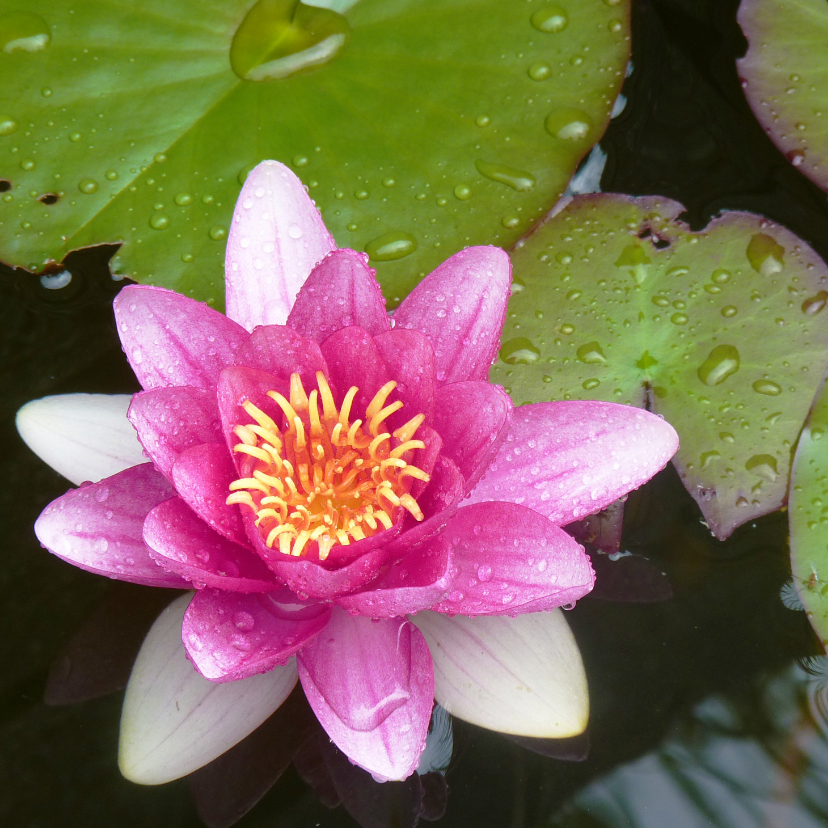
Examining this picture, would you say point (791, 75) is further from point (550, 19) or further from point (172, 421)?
point (172, 421)

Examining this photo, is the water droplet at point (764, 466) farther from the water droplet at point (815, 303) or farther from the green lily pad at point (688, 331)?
the water droplet at point (815, 303)

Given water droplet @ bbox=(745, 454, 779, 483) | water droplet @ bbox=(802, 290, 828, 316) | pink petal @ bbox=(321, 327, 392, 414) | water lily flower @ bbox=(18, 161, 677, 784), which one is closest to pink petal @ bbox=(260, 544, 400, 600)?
water lily flower @ bbox=(18, 161, 677, 784)

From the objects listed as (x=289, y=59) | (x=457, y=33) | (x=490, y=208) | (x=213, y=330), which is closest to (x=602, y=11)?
(x=457, y=33)

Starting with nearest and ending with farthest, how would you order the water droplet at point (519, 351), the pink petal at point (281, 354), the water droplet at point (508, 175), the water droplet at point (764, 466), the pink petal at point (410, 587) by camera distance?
1. the pink petal at point (410, 587)
2. the pink petal at point (281, 354)
3. the water droplet at point (764, 466)
4. the water droplet at point (519, 351)
5. the water droplet at point (508, 175)

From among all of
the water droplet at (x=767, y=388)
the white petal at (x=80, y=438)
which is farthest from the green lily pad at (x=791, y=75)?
the white petal at (x=80, y=438)

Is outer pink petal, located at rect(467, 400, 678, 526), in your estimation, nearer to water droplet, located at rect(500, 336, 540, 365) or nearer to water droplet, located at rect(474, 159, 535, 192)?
water droplet, located at rect(500, 336, 540, 365)

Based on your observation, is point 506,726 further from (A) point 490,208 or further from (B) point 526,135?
(B) point 526,135
